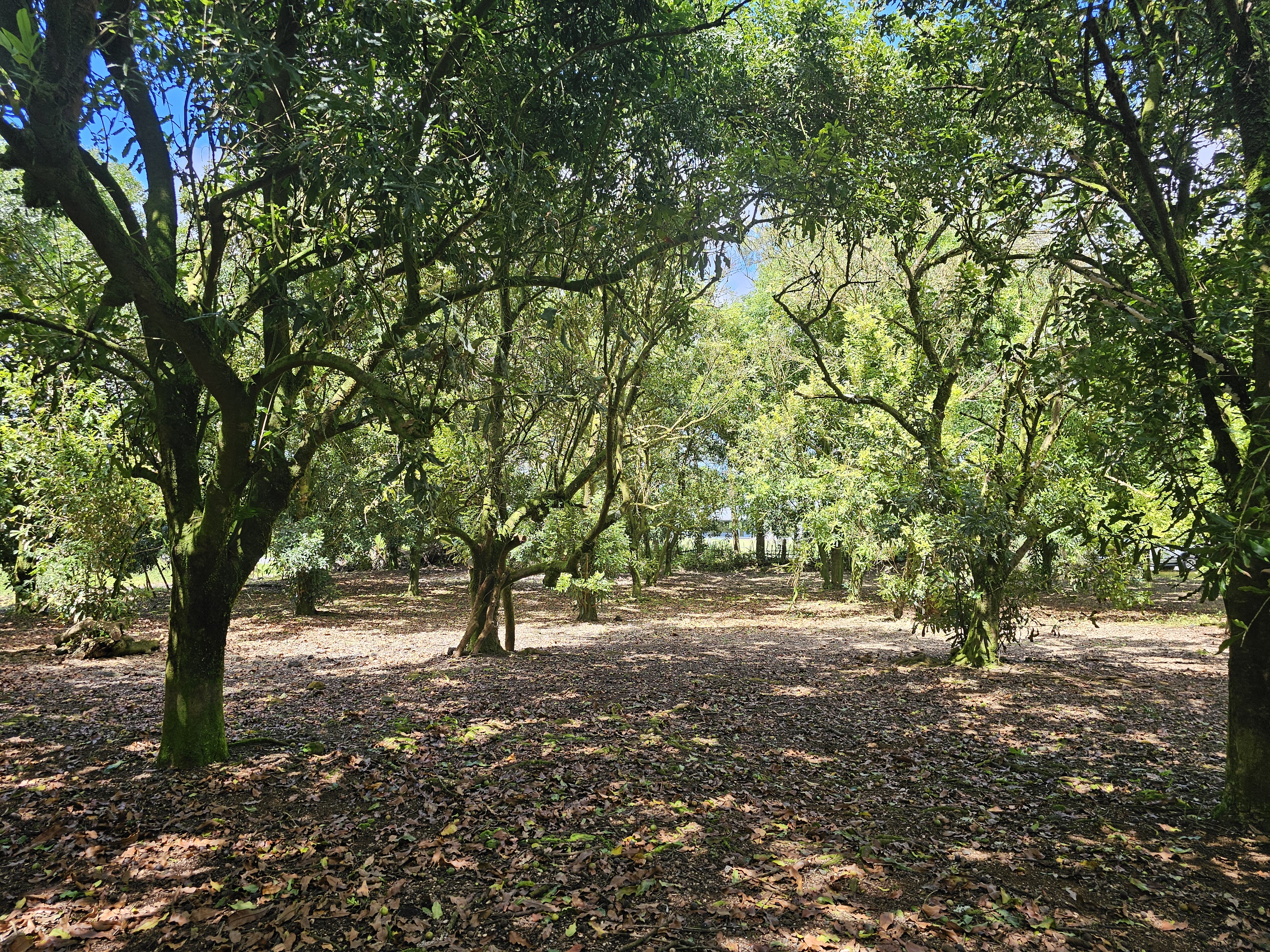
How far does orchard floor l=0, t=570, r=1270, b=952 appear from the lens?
3.82 metres

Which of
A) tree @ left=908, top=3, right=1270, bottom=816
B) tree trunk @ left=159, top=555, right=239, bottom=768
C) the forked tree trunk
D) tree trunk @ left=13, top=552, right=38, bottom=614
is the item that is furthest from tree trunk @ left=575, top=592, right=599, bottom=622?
tree @ left=908, top=3, right=1270, bottom=816

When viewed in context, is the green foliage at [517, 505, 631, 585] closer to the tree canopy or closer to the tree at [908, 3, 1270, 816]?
the tree canopy

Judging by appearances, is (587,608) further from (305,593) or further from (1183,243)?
(1183,243)

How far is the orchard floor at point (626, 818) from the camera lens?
3.82 m

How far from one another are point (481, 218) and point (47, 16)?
289cm

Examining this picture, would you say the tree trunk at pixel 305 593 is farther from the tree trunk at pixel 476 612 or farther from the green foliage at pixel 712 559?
the green foliage at pixel 712 559

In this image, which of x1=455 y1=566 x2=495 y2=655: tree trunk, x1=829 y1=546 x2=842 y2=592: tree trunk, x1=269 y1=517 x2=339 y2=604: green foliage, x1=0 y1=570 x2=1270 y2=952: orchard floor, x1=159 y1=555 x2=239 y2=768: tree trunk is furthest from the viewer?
x1=829 y1=546 x2=842 y2=592: tree trunk

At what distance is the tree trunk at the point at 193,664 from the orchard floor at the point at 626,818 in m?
0.28

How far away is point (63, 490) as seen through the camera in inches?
428

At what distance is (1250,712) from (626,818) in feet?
14.8

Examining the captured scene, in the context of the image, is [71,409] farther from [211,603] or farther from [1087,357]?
[1087,357]

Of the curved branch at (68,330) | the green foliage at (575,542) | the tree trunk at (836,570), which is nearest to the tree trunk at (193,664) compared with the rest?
the curved branch at (68,330)

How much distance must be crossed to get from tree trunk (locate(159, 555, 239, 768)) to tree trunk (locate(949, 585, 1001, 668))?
10.3 m

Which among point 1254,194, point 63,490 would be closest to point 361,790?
point 1254,194
